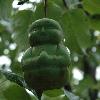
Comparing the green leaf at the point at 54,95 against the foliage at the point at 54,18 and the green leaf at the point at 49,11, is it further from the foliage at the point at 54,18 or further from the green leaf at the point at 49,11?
the green leaf at the point at 49,11

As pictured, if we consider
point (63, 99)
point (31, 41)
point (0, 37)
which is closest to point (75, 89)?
point (0, 37)

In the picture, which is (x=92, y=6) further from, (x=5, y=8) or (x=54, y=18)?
(x=5, y=8)

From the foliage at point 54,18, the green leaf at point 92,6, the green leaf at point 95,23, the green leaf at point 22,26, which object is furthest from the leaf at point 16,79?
the green leaf at point 95,23

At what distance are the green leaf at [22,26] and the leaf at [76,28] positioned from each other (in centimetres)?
14

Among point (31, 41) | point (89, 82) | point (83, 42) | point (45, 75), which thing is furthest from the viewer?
point (89, 82)

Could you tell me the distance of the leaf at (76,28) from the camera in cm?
193

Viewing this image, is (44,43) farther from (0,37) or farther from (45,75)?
(0,37)

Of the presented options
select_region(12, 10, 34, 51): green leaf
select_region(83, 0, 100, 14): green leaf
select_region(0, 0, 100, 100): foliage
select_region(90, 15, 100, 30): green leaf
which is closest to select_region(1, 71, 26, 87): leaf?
select_region(0, 0, 100, 100): foliage

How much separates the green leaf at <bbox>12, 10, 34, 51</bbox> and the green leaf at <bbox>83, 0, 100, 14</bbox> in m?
0.24

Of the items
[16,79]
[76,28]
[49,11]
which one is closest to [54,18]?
[49,11]

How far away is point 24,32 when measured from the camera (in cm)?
194

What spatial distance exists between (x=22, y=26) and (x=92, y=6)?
323 mm

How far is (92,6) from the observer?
2014 millimetres

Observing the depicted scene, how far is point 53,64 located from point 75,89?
2.10 m
